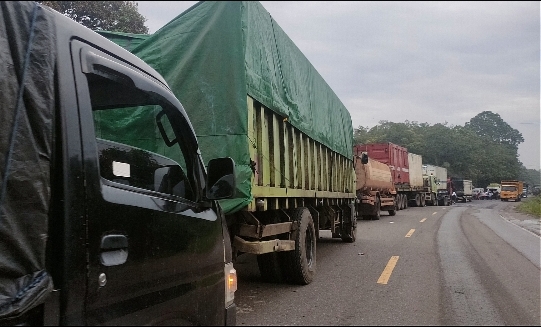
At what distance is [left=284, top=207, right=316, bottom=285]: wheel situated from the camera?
5.56 m

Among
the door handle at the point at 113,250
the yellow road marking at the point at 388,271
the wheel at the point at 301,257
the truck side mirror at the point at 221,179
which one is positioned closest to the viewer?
the door handle at the point at 113,250

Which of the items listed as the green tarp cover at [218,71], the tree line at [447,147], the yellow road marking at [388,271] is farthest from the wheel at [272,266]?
the tree line at [447,147]

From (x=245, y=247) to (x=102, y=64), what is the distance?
2.86 m

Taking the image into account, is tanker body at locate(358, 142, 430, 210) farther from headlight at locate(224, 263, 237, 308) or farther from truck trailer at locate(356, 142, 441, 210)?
headlight at locate(224, 263, 237, 308)

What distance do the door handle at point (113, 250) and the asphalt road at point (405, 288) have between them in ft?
4.35

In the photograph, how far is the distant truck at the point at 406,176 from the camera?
2439 cm

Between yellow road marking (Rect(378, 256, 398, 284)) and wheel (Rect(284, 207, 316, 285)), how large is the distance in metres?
0.91

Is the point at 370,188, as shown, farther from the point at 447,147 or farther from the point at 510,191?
the point at 447,147

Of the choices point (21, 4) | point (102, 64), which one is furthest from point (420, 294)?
point (21, 4)

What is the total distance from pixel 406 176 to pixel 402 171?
112cm

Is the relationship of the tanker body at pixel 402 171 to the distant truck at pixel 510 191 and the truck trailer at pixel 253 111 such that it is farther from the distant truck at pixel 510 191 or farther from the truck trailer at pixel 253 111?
the distant truck at pixel 510 191

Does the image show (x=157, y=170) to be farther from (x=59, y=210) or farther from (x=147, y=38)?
(x=147, y=38)

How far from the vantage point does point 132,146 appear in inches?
107

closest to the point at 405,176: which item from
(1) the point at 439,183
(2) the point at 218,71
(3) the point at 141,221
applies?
(1) the point at 439,183
